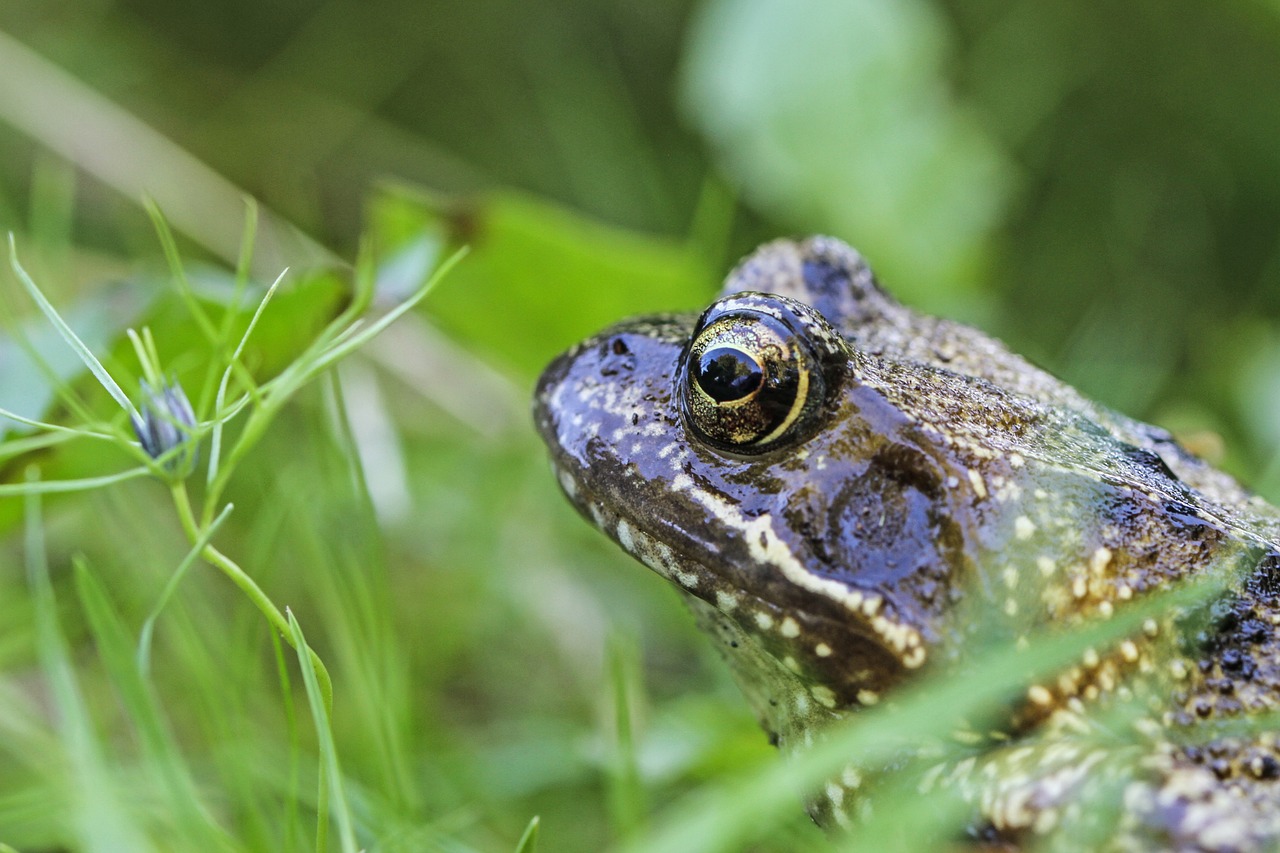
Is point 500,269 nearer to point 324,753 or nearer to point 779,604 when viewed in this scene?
point 779,604

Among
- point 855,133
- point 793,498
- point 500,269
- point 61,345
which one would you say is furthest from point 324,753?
point 855,133

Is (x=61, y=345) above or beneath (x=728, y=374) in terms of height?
beneath

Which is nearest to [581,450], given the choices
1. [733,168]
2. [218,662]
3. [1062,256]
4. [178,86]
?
[218,662]

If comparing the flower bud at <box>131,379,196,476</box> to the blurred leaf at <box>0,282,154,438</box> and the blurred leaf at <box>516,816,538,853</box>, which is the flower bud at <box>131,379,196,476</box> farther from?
the blurred leaf at <box>516,816,538,853</box>

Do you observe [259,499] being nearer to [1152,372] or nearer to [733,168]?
[733,168]

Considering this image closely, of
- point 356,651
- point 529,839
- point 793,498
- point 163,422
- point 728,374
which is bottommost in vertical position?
point 356,651

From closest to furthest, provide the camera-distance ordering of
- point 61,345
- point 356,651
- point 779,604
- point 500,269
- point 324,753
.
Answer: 1. point 324,753
2. point 779,604
3. point 356,651
4. point 61,345
5. point 500,269
